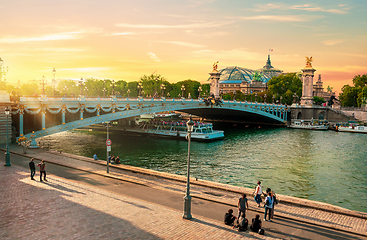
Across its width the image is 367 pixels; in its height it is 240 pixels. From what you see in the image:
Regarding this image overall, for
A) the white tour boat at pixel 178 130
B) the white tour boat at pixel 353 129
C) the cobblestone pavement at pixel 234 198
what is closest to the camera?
the cobblestone pavement at pixel 234 198

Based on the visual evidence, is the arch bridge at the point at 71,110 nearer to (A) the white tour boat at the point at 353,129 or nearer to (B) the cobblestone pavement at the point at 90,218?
(B) the cobblestone pavement at the point at 90,218

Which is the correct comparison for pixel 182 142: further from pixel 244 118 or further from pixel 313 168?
pixel 244 118

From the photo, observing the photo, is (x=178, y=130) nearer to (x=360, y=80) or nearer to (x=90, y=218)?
(x=90, y=218)

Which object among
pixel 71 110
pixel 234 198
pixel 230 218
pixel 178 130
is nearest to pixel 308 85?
pixel 178 130

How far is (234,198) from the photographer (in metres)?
17.4

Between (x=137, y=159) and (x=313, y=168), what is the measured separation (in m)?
22.1

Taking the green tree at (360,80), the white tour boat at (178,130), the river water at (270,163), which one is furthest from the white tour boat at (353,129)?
the green tree at (360,80)

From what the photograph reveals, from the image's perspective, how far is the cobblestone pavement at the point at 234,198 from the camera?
14344 mm

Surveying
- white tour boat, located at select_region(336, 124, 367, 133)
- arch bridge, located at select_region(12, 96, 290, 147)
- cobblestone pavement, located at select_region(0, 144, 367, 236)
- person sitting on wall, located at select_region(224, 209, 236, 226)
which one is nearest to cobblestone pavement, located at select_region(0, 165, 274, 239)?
person sitting on wall, located at select_region(224, 209, 236, 226)

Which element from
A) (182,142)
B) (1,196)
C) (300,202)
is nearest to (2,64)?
(182,142)

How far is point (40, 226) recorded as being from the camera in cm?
1279

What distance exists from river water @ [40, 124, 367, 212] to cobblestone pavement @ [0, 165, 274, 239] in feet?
46.4

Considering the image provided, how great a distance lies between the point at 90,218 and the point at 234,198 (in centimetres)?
817

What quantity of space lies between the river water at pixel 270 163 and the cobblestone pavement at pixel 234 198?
25.0ft
